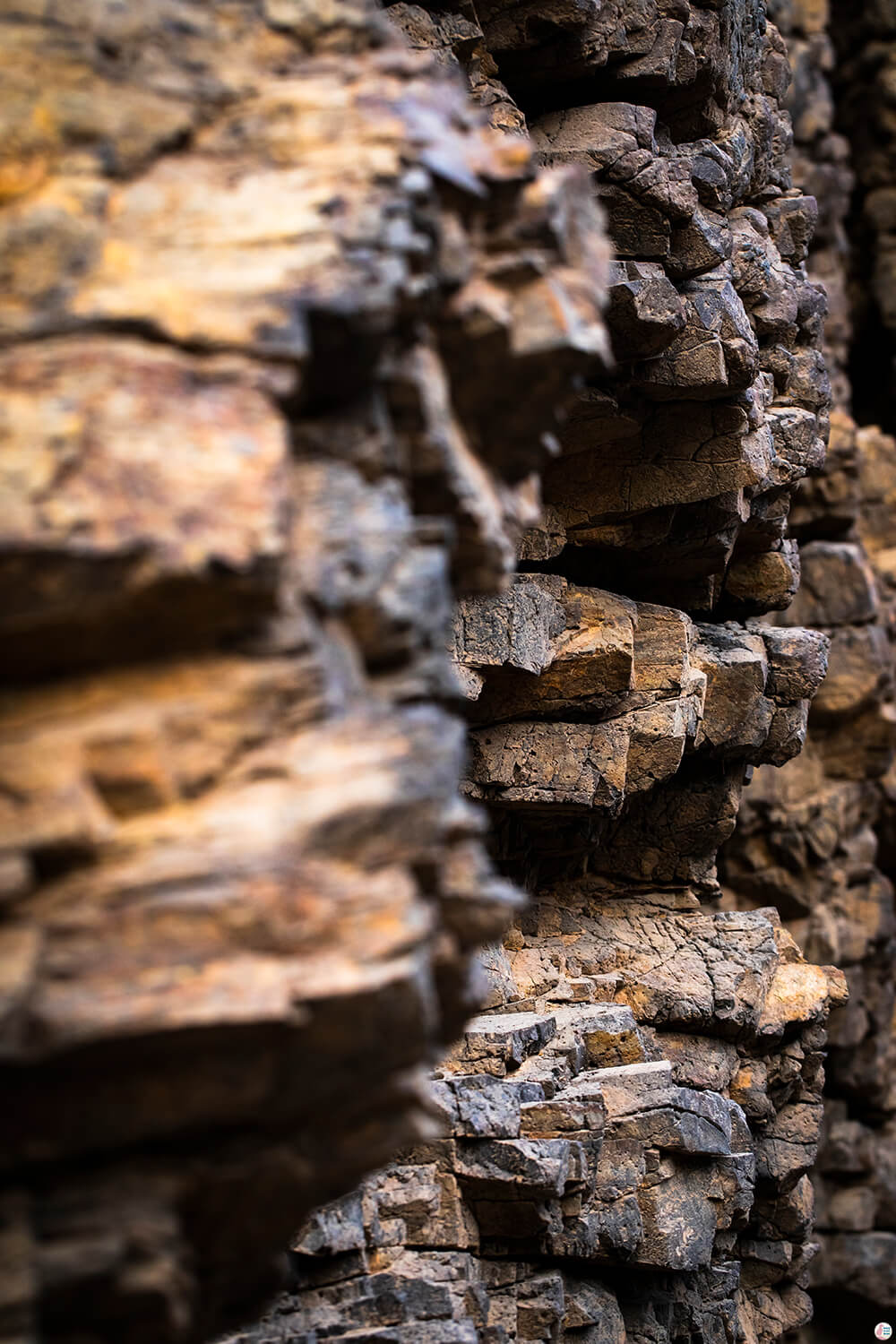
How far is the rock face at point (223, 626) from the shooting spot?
4578mm

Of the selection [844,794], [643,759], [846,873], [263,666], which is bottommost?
[846,873]

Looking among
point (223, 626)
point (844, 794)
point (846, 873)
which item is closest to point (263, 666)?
point (223, 626)

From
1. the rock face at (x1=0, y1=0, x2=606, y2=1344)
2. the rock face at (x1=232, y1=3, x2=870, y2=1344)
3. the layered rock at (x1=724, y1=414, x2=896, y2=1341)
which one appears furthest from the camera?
the layered rock at (x1=724, y1=414, x2=896, y2=1341)

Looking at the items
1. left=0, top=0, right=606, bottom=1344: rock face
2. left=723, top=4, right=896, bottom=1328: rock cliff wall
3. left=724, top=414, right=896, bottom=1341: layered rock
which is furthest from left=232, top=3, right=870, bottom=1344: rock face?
left=0, top=0, right=606, bottom=1344: rock face

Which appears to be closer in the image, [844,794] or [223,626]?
[223,626]

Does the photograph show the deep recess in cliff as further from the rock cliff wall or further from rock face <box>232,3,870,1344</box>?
the rock cliff wall

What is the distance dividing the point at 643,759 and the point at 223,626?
1045cm

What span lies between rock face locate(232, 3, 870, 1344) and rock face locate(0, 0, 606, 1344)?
4702mm

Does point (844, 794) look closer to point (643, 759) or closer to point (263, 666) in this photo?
point (643, 759)

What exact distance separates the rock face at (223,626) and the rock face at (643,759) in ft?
15.4

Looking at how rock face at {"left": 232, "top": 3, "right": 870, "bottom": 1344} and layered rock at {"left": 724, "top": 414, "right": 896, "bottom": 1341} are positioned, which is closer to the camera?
rock face at {"left": 232, "top": 3, "right": 870, "bottom": 1344}

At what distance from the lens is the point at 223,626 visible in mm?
4945

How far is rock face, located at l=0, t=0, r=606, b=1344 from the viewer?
4578mm

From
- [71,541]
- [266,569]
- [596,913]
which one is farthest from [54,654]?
[596,913]
